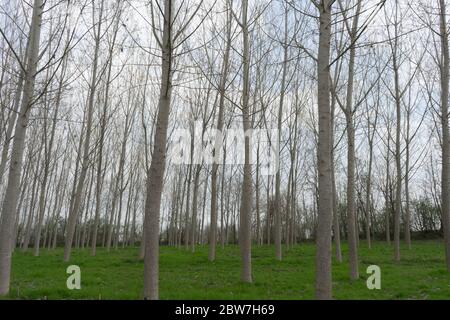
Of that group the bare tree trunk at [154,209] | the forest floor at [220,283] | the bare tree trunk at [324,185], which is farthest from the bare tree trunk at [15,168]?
the bare tree trunk at [324,185]

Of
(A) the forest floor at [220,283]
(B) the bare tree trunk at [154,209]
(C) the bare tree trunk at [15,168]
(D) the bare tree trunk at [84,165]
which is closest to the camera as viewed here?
(B) the bare tree trunk at [154,209]

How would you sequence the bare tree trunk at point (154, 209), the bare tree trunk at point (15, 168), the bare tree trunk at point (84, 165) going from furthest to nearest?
the bare tree trunk at point (84, 165) < the bare tree trunk at point (15, 168) < the bare tree trunk at point (154, 209)

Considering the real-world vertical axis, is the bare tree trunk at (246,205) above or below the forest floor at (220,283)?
above

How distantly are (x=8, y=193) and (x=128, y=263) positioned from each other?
17.8ft

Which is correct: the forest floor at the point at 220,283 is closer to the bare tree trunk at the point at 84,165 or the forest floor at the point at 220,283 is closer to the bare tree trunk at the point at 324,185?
the bare tree trunk at the point at 84,165

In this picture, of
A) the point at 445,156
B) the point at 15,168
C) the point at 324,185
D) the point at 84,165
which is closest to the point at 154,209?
the point at 324,185

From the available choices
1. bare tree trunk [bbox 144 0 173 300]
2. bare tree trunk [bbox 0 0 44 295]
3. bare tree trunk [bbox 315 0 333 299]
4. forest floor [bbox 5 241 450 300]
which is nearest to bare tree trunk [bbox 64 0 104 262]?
forest floor [bbox 5 241 450 300]

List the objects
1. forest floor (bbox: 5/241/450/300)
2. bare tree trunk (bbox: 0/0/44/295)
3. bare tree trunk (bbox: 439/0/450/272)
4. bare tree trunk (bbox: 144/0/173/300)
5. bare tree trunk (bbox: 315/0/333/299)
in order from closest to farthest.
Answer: bare tree trunk (bbox: 315/0/333/299)
bare tree trunk (bbox: 144/0/173/300)
bare tree trunk (bbox: 0/0/44/295)
forest floor (bbox: 5/241/450/300)
bare tree trunk (bbox: 439/0/450/272)

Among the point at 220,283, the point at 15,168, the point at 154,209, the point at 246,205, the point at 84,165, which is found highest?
the point at 84,165

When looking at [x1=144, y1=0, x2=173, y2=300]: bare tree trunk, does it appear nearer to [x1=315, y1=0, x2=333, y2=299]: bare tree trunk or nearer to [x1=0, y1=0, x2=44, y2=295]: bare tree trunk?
[x1=315, y1=0, x2=333, y2=299]: bare tree trunk

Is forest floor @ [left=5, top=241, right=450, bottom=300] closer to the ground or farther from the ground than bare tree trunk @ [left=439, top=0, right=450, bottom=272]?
closer to the ground

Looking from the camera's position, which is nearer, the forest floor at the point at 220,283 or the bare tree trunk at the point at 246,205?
the forest floor at the point at 220,283

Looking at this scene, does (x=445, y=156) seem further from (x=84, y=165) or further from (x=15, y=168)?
(x=84, y=165)
